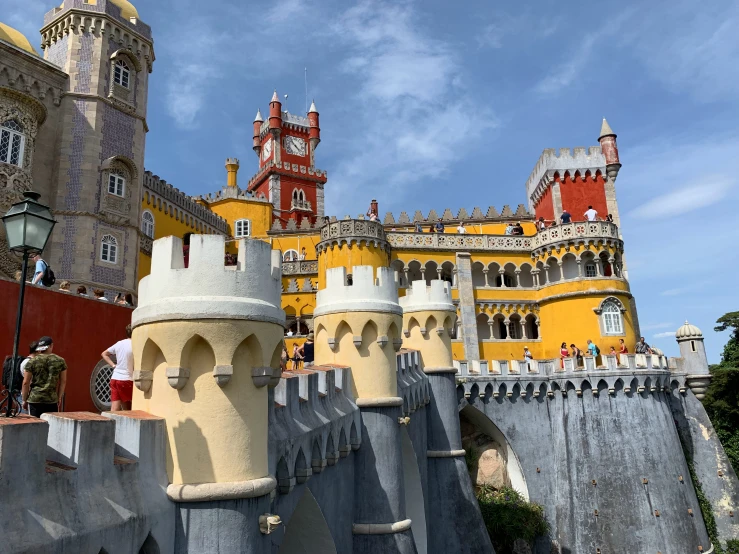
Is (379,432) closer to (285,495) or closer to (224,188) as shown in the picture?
Answer: (285,495)

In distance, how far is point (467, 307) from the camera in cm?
3397

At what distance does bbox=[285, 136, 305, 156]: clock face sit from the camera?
5456cm

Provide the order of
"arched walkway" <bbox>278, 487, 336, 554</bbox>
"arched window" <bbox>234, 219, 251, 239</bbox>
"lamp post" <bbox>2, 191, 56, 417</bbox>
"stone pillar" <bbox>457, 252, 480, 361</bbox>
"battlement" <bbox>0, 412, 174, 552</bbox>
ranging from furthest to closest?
"arched window" <bbox>234, 219, 251, 239</bbox> → "stone pillar" <bbox>457, 252, 480, 361</bbox> → "arched walkway" <bbox>278, 487, 336, 554</bbox> → "lamp post" <bbox>2, 191, 56, 417</bbox> → "battlement" <bbox>0, 412, 174, 552</bbox>

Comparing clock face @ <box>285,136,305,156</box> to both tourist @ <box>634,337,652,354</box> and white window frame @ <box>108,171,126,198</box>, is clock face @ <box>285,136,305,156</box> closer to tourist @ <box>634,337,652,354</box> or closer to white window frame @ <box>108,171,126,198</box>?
white window frame @ <box>108,171,126,198</box>

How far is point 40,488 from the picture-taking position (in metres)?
4.11

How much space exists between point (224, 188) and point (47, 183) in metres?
23.3

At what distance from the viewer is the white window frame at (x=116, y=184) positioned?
73.5ft

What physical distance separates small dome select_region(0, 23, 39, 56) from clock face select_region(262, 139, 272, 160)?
32285 mm

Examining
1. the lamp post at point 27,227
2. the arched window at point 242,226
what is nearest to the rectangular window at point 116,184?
the lamp post at point 27,227

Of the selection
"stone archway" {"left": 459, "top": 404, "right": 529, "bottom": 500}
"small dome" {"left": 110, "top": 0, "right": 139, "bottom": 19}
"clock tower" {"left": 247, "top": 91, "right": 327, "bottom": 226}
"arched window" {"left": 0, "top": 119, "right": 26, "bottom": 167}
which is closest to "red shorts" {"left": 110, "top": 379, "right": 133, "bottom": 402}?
"arched window" {"left": 0, "top": 119, "right": 26, "bottom": 167}

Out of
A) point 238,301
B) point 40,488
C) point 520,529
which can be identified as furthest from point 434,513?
point 40,488

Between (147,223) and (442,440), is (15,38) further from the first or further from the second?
(442,440)

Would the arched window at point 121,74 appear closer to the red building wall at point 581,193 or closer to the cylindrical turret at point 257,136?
the red building wall at point 581,193

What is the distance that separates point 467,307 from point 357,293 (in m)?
22.9
